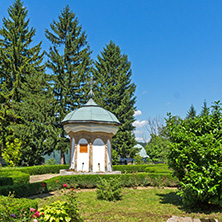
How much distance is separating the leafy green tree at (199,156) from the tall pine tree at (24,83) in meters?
22.3

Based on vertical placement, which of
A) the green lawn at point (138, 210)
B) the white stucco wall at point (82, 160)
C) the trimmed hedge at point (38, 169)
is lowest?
the green lawn at point (138, 210)

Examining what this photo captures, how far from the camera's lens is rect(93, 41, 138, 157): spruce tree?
113 feet

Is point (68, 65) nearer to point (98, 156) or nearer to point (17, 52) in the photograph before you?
point (17, 52)

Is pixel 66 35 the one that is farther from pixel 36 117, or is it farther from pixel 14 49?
pixel 36 117

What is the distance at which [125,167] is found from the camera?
1014 inches

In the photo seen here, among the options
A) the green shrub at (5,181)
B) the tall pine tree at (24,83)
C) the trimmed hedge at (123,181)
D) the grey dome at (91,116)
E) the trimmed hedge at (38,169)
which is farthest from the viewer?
the tall pine tree at (24,83)

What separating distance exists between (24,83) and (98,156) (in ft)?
59.7

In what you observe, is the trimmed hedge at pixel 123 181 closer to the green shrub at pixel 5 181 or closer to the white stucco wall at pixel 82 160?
the green shrub at pixel 5 181

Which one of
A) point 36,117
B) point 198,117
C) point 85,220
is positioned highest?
point 36,117

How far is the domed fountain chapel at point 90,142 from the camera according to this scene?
18391mm

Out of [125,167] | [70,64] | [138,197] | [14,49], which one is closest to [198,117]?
[138,197]

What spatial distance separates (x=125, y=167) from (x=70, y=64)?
1685 cm

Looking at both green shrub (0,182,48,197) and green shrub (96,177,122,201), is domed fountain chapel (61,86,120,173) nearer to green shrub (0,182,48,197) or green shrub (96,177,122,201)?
green shrub (0,182,48,197)

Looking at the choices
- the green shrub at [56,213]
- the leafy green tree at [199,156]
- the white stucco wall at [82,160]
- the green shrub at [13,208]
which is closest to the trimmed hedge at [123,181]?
the white stucco wall at [82,160]
